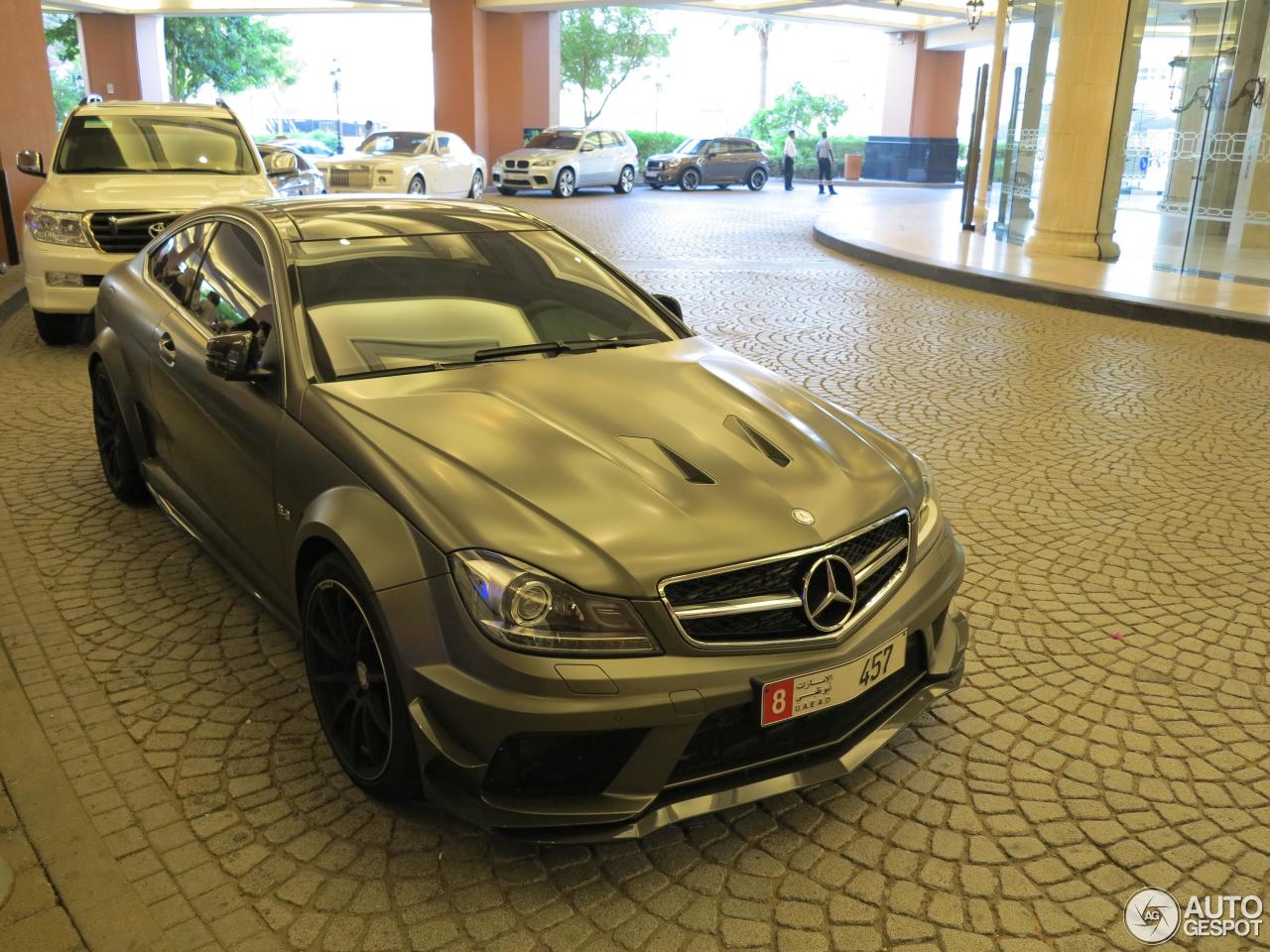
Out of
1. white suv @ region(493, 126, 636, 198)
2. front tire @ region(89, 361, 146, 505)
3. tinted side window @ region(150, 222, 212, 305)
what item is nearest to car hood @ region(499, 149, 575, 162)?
white suv @ region(493, 126, 636, 198)

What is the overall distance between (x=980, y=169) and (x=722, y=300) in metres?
11.4

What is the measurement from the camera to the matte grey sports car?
8.32ft

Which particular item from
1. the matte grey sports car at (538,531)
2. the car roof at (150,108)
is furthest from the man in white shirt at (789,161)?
the matte grey sports car at (538,531)

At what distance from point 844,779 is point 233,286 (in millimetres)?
2804

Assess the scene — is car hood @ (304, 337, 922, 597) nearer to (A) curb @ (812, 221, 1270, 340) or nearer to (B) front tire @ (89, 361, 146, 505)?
(B) front tire @ (89, 361, 146, 505)

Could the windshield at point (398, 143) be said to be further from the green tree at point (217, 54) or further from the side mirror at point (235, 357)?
the green tree at point (217, 54)

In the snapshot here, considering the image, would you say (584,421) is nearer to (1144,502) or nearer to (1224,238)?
(1144,502)

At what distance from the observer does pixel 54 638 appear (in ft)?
13.1

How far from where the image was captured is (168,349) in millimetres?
4273

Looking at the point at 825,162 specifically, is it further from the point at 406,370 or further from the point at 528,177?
the point at 406,370

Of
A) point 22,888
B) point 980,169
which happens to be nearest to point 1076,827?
point 22,888

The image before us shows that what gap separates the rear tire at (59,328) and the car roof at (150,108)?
197 centimetres

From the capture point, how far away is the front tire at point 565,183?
2669 centimetres

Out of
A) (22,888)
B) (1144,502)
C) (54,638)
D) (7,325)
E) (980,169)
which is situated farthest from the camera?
(980,169)
